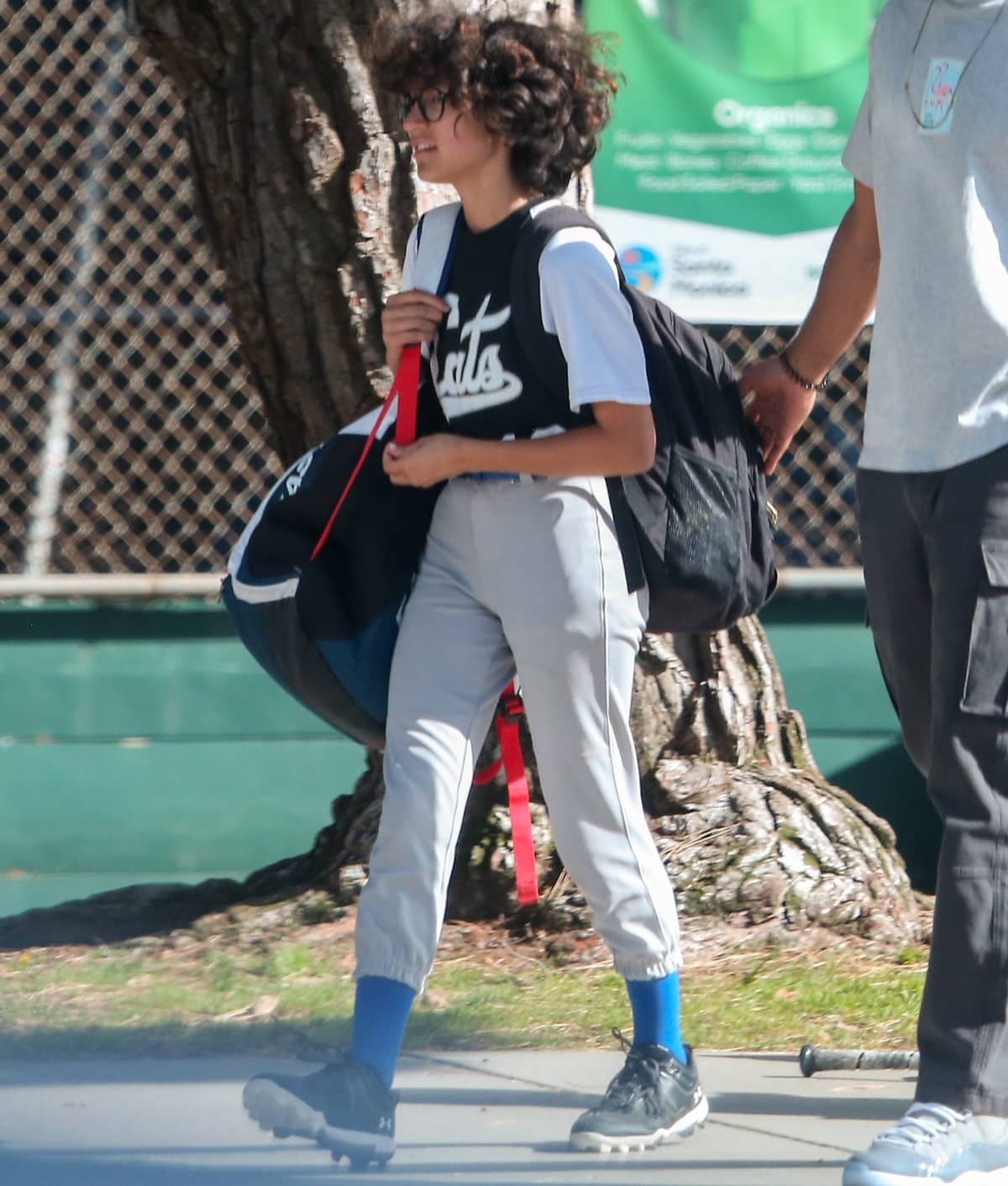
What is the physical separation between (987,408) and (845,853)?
6.81 ft

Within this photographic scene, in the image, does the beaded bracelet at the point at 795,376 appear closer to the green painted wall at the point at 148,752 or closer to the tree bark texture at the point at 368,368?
the tree bark texture at the point at 368,368

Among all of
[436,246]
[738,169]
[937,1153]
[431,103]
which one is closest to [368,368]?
[436,246]

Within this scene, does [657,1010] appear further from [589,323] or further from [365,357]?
[365,357]

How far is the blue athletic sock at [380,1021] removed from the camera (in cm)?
268

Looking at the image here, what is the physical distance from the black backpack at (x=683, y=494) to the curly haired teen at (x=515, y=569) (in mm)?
56

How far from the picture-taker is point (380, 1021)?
2.69 m

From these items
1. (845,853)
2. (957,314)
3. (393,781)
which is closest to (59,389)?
(845,853)

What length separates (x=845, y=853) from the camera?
439 cm

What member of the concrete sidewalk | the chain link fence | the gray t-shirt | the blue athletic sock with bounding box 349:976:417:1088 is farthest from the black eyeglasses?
the chain link fence

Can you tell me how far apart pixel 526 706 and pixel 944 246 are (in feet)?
3.20

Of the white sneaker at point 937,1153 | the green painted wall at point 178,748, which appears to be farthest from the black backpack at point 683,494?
the green painted wall at point 178,748

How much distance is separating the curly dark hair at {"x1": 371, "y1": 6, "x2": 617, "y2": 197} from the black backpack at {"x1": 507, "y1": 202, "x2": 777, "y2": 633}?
0.34ft

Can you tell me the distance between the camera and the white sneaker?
245 centimetres

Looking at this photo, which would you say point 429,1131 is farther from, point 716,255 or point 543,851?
point 716,255
